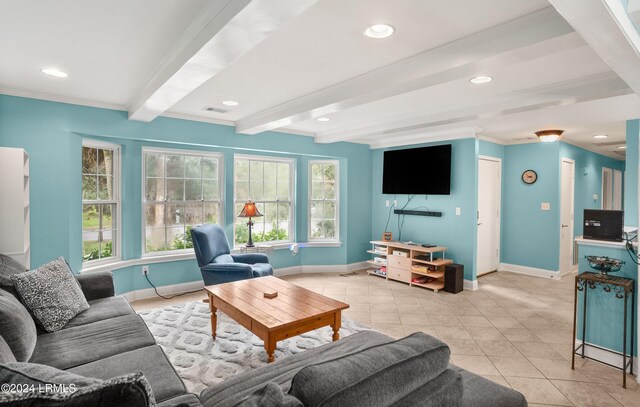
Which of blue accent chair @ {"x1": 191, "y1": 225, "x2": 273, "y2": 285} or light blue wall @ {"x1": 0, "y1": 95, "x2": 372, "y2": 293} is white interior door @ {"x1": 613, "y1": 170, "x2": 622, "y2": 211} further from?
blue accent chair @ {"x1": 191, "y1": 225, "x2": 273, "y2": 285}

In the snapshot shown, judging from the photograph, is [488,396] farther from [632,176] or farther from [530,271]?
[530,271]

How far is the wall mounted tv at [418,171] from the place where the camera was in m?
5.29

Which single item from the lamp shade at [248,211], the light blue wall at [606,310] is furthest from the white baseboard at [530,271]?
the lamp shade at [248,211]

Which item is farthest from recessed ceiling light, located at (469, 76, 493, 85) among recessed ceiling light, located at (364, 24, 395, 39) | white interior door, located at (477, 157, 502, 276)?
white interior door, located at (477, 157, 502, 276)

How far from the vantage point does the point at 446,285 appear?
15.9ft

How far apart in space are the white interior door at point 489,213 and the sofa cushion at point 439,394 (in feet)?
Answer: 15.9

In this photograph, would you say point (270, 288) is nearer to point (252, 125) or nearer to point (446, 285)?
point (252, 125)

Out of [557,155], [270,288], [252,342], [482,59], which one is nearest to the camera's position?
[482,59]

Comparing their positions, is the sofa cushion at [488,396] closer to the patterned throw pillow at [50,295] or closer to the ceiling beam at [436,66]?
the ceiling beam at [436,66]

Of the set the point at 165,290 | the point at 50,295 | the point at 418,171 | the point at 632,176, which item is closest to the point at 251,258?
the point at 165,290

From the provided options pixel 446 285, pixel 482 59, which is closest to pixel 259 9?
pixel 482 59

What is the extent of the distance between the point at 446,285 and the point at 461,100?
2624 mm

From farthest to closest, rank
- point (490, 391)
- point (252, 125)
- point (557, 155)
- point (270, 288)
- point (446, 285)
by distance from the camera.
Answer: point (557, 155), point (446, 285), point (252, 125), point (270, 288), point (490, 391)

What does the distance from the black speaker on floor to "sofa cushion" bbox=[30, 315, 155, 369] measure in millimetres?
3881
